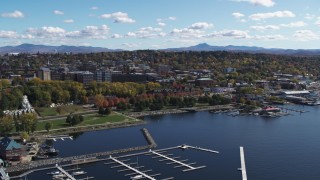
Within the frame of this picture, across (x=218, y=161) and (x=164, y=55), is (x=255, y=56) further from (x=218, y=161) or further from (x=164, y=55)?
(x=218, y=161)

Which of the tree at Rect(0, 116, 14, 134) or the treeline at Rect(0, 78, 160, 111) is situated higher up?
the treeline at Rect(0, 78, 160, 111)

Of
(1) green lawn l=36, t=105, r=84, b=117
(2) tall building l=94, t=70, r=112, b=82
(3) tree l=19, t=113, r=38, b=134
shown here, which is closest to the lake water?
(3) tree l=19, t=113, r=38, b=134

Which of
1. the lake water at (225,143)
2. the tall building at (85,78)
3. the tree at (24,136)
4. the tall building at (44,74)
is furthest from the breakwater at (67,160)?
the tall building at (44,74)

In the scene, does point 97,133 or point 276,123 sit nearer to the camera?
point 97,133

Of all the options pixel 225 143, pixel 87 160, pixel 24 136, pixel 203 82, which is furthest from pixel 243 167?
pixel 203 82

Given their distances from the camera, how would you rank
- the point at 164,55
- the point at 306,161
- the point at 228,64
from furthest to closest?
the point at 164,55, the point at 228,64, the point at 306,161

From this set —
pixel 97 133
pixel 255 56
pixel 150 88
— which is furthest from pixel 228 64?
pixel 97 133

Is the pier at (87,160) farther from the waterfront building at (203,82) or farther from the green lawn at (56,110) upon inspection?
the waterfront building at (203,82)

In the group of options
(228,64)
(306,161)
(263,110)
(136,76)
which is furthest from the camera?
(228,64)

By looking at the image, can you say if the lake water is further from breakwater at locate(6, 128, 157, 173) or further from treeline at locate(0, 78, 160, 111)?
treeline at locate(0, 78, 160, 111)
